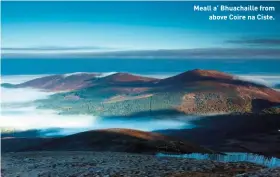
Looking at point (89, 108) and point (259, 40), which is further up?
point (259, 40)

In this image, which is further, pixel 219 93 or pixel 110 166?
pixel 219 93

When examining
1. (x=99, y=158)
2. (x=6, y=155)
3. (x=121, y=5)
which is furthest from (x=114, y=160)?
(x=121, y=5)

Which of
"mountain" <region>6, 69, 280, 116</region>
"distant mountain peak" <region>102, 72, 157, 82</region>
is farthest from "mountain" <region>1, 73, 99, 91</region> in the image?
"distant mountain peak" <region>102, 72, 157, 82</region>

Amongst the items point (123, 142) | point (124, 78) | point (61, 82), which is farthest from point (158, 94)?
point (61, 82)

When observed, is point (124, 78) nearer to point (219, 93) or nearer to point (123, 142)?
point (123, 142)

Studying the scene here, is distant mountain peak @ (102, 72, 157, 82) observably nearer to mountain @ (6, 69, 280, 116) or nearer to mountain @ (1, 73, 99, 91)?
mountain @ (6, 69, 280, 116)

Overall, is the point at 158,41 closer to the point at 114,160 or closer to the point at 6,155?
the point at 114,160

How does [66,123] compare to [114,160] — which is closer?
[114,160]
